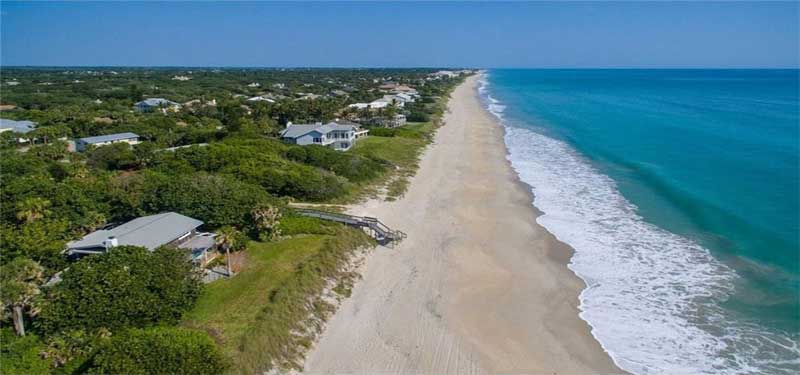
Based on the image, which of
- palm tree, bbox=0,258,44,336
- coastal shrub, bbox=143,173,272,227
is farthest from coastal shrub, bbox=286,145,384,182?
palm tree, bbox=0,258,44,336

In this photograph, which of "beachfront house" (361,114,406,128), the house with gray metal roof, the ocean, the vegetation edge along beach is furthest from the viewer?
"beachfront house" (361,114,406,128)

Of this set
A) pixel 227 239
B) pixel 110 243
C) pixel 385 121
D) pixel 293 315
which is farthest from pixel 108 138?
pixel 293 315

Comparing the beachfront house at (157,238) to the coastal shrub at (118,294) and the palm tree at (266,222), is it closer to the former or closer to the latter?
the coastal shrub at (118,294)

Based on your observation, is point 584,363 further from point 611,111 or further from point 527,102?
point 527,102

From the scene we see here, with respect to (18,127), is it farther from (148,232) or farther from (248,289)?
(248,289)

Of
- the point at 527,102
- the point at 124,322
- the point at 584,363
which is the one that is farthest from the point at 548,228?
the point at 527,102

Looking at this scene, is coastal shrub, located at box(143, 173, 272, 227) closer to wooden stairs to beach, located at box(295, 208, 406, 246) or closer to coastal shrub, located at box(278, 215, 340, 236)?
coastal shrub, located at box(278, 215, 340, 236)
